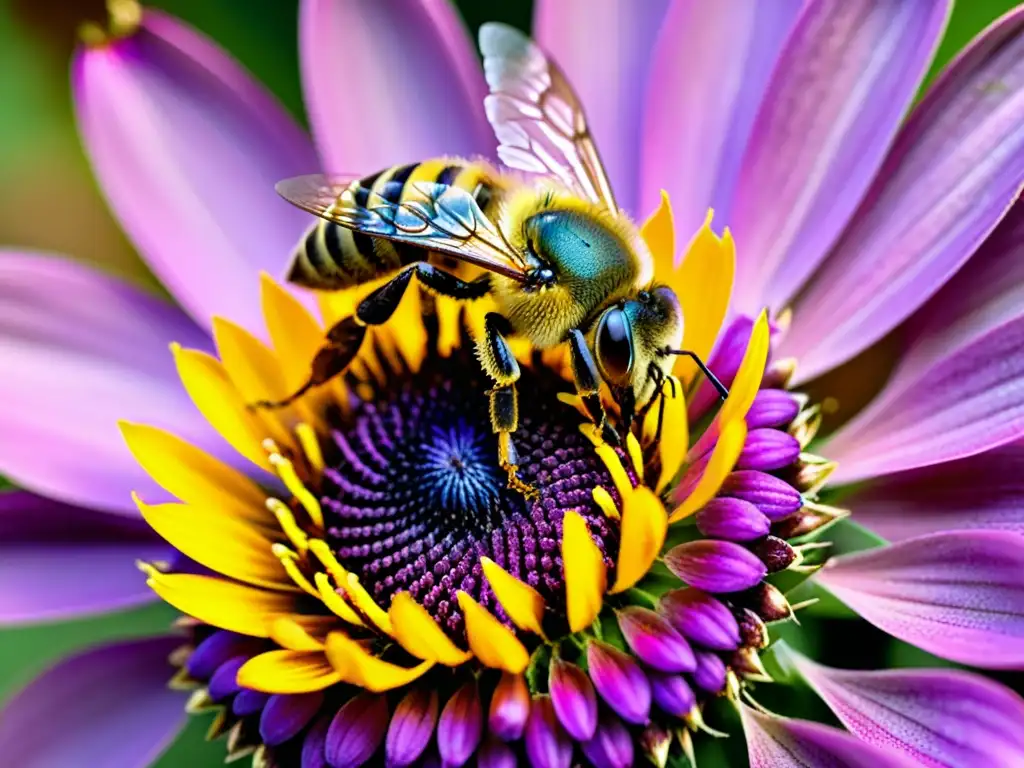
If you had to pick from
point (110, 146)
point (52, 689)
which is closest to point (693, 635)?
point (52, 689)

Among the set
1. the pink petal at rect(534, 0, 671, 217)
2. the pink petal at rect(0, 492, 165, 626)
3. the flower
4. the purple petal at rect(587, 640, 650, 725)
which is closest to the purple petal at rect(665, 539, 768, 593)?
the flower

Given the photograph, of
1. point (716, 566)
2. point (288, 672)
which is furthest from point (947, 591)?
point (288, 672)

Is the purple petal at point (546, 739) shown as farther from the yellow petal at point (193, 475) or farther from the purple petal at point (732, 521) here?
the yellow petal at point (193, 475)

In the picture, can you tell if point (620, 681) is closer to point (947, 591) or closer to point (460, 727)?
point (460, 727)

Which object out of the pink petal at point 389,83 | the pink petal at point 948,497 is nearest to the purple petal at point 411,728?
the pink petal at point 948,497

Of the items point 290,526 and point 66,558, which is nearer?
point 290,526

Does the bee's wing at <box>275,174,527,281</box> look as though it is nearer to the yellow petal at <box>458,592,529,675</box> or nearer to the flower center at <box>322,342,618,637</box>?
the flower center at <box>322,342,618,637</box>

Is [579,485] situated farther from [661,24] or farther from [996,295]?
[661,24]
